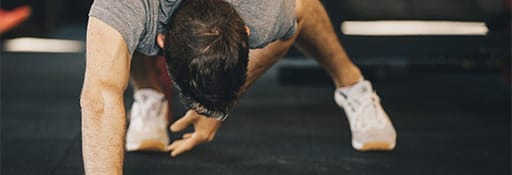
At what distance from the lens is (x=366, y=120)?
191 cm

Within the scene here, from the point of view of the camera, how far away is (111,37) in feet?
3.97

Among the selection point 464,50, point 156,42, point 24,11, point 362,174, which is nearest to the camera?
point 156,42

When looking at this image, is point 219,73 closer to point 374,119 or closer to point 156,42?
point 156,42

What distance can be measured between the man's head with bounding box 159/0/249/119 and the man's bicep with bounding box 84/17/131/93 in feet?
0.25

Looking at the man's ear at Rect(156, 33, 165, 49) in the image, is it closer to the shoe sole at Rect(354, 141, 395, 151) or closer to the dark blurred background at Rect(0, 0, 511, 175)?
the dark blurred background at Rect(0, 0, 511, 175)

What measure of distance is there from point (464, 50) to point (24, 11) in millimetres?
2870

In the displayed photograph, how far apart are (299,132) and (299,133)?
16mm

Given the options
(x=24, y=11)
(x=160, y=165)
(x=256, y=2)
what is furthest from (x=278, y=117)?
(x=24, y=11)

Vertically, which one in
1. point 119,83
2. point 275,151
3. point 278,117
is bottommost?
point 278,117

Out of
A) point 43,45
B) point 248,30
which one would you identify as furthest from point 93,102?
point 43,45

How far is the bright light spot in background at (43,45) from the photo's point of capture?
171 inches

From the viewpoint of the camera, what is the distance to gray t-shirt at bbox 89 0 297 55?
122cm

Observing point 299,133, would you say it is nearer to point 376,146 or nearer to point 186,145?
point 376,146

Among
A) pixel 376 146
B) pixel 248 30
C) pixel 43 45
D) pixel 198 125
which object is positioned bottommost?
pixel 43 45
